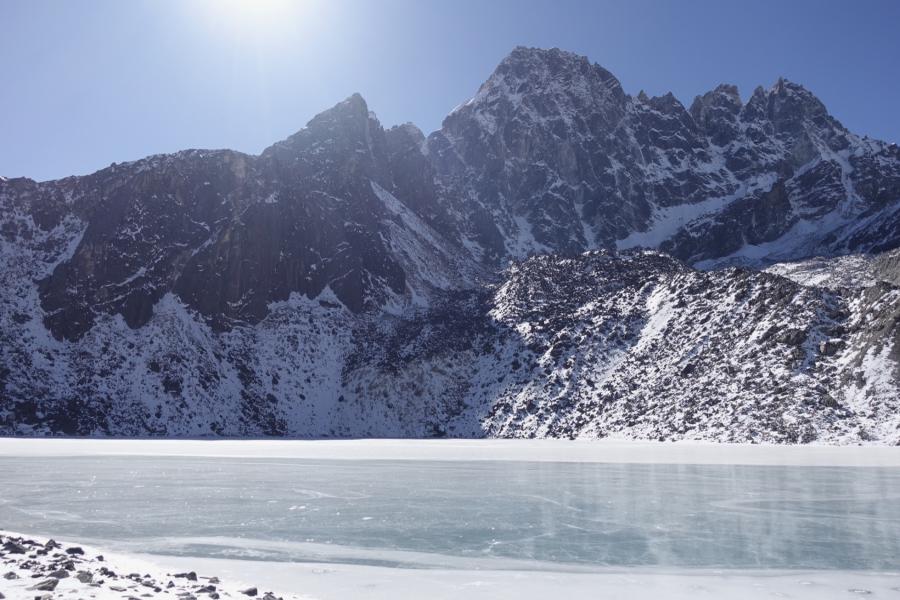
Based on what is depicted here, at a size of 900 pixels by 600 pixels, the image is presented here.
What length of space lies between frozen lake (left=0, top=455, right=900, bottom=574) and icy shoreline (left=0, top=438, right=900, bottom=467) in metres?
4.68

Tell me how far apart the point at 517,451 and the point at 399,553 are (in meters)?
35.4

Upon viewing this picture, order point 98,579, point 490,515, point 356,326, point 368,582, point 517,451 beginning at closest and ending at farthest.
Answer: point 98,579 < point 368,582 < point 490,515 < point 517,451 < point 356,326

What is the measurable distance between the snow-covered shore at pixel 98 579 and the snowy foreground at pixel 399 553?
0.04 meters

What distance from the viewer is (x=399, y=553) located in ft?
56.7

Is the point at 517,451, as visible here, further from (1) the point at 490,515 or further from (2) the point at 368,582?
(2) the point at 368,582

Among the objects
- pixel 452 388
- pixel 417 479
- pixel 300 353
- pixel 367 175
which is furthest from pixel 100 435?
pixel 367 175

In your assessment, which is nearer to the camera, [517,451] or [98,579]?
[98,579]

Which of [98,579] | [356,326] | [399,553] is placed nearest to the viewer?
[98,579]

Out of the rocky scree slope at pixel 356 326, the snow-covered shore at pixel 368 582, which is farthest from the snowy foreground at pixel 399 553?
the rocky scree slope at pixel 356 326

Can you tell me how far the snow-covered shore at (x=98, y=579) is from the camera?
12.4 m

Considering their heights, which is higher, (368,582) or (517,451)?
(368,582)

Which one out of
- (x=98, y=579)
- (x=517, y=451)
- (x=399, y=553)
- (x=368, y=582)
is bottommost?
(x=517, y=451)

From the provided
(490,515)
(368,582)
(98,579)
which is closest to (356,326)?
(490,515)

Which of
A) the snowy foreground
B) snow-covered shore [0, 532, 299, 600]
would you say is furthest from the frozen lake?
snow-covered shore [0, 532, 299, 600]
